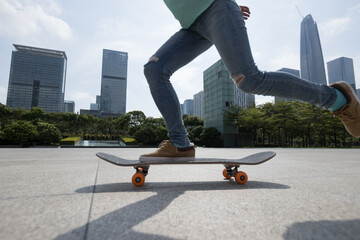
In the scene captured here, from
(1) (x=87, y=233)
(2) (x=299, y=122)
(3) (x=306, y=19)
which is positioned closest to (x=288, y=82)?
(1) (x=87, y=233)

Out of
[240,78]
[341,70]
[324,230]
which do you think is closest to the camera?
[324,230]

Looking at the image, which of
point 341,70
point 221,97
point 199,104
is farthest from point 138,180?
point 341,70

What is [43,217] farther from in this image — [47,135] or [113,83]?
[113,83]

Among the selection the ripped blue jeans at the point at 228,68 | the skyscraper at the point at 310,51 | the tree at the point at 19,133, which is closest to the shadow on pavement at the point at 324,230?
the ripped blue jeans at the point at 228,68

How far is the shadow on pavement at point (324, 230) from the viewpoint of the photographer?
51 cm

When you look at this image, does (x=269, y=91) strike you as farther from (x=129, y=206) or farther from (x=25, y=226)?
(x=25, y=226)

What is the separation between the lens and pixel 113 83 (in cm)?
10044

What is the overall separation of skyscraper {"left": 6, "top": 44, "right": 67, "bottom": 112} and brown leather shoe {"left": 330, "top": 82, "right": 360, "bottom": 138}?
9062cm

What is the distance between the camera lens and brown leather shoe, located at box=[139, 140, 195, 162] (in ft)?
4.36

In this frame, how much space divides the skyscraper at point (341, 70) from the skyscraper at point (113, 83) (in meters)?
103

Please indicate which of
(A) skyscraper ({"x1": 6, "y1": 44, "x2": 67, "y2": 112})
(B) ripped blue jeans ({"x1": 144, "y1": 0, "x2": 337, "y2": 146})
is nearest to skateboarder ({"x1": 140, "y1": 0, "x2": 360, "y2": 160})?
(B) ripped blue jeans ({"x1": 144, "y1": 0, "x2": 337, "y2": 146})

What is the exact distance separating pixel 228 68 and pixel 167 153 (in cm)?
72

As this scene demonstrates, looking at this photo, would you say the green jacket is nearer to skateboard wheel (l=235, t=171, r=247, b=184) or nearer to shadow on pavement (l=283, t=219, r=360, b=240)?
skateboard wheel (l=235, t=171, r=247, b=184)

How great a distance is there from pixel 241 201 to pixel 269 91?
2.43 ft
